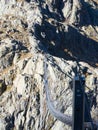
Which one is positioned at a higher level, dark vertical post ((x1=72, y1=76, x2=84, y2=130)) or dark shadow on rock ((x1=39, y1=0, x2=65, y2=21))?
dark vertical post ((x1=72, y1=76, x2=84, y2=130))

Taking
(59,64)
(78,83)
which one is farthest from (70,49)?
(78,83)

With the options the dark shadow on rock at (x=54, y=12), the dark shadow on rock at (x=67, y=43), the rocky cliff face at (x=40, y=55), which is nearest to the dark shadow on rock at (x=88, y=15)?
the rocky cliff face at (x=40, y=55)

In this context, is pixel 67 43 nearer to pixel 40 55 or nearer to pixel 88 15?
pixel 88 15

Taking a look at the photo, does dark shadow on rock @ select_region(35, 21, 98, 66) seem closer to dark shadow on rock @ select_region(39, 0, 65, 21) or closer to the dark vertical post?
dark shadow on rock @ select_region(39, 0, 65, 21)

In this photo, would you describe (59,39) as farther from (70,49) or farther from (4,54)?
(4,54)

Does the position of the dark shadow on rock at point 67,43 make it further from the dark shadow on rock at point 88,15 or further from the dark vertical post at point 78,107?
the dark vertical post at point 78,107

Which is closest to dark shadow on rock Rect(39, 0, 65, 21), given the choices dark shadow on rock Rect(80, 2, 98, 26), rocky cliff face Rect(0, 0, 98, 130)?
rocky cliff face Rect(0, 0, 98, 130)

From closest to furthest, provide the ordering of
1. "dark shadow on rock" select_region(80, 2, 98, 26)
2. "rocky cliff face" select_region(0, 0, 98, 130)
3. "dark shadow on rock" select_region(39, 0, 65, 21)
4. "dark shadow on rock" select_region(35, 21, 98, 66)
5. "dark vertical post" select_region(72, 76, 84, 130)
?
1. "dark vertical post" select_region(72, 76, 84, 130)
2. "rocky cliff face" select_region(0, 0, 98, 130)
3. "dark shadow on rock" select_region(35, 21, 98, 66)
4. "dark shadow on rock" select_region(39, 0, 65, 21)
5. "dark shadow on rock" select_region(80, 2, 98, 26)

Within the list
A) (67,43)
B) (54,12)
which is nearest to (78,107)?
(67,43)
